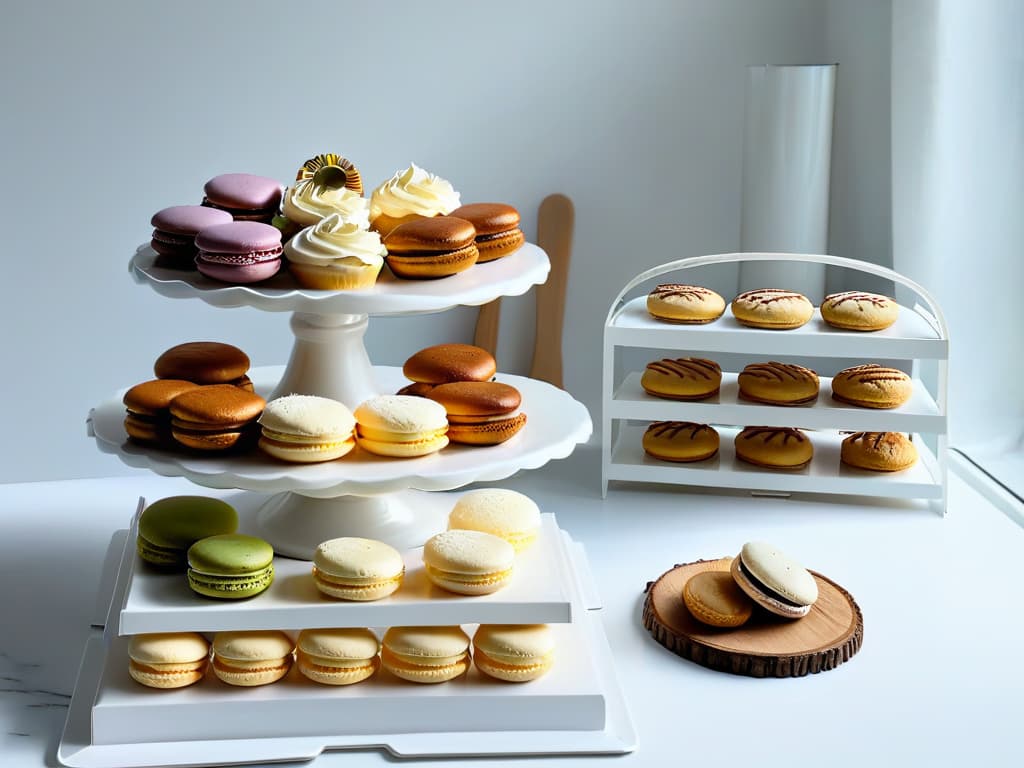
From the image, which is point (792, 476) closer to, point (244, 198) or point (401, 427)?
point (401, 427)

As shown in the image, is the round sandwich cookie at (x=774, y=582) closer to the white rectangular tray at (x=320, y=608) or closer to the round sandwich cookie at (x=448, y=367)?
the white rectangular tray at (x=320, y=608)

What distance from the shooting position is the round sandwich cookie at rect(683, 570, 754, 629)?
49.9 inches

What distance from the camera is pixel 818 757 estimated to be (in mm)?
1072

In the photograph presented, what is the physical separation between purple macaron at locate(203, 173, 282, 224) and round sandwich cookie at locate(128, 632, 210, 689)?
1.45ft

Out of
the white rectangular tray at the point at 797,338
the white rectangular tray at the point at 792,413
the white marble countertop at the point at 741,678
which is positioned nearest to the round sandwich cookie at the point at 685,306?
the white rectangular tray at the point at 797,338

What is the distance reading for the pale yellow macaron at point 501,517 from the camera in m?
1.25

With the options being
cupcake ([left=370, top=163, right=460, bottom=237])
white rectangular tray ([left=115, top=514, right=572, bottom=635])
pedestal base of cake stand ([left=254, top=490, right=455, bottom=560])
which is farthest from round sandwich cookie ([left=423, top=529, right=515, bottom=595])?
cupcake ([left=370, top=163, right=460, bottom=237])

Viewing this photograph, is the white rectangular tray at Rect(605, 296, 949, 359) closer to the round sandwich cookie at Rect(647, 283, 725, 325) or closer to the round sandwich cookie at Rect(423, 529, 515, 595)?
the round sandwich cookie at Rect(647, 283, 725, 325)

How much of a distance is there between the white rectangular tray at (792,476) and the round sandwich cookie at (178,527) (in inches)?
25.6

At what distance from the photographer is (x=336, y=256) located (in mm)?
1103

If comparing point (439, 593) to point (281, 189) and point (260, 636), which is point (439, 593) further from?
point (281, 189)

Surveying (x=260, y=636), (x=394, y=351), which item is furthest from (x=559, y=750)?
(x=394, y=351)

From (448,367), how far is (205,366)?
0.27 meters

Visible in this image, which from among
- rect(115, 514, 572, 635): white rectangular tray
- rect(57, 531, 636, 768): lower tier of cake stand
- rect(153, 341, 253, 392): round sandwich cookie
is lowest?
rect(57, 531, 636, 768): lower tier of cake stand
